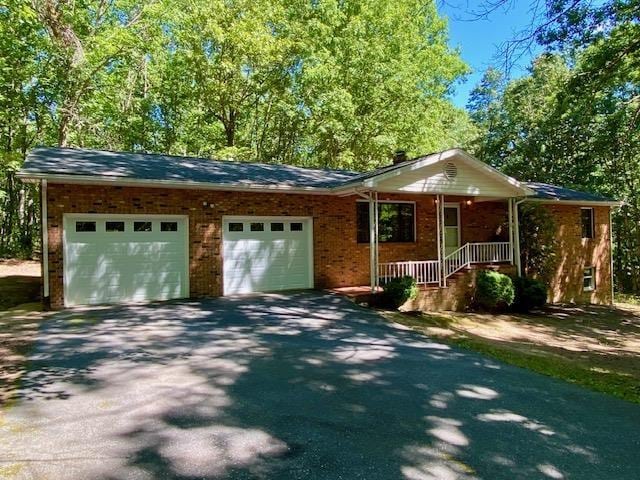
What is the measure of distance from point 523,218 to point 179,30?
61.7ft

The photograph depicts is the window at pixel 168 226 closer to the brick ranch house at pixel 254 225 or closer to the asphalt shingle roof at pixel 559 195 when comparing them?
the brick ranch house at pixel 254 225

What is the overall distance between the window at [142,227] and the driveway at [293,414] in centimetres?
352

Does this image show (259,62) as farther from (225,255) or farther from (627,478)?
(627,478)

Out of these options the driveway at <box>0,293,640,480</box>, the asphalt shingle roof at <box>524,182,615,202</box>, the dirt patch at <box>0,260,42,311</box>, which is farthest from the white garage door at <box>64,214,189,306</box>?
the asphalt shingle roof at <box>524,182,615,202</box>

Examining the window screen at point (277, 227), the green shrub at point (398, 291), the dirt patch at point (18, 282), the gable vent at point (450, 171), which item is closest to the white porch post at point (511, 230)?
the gable vent at point (450, 171)

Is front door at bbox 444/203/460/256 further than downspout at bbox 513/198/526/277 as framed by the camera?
Yes

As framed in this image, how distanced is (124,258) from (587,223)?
56.1 feet

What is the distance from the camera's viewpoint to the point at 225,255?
460 inches

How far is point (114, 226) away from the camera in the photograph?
10438 millimetres

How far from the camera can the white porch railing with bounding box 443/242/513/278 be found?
13508 millimetres

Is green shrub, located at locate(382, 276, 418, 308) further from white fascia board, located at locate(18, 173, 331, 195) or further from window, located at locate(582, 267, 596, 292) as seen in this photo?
window, located at locate(582, 267, 596, 292)

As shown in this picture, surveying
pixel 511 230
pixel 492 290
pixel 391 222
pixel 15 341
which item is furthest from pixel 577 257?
pixel 15 341

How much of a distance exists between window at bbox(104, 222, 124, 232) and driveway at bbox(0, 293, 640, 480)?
3277 mm

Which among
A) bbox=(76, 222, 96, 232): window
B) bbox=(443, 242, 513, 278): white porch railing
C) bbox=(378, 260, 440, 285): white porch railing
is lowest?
bbox=(378, 260, 440, 285): white porch railing
